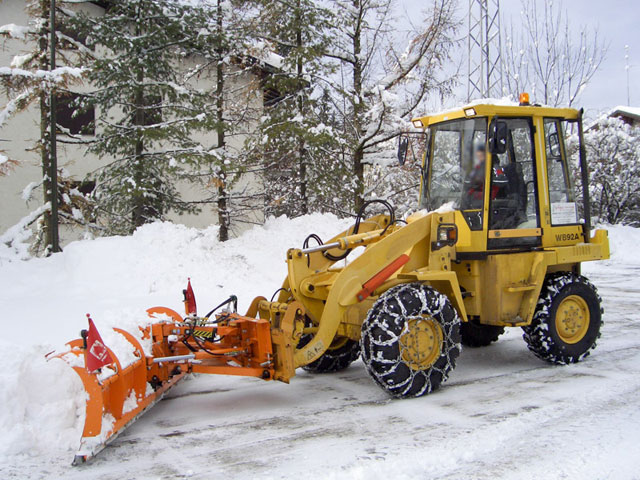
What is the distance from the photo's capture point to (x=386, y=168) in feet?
52.3

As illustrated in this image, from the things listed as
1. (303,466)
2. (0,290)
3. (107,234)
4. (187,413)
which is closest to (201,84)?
(107,234)

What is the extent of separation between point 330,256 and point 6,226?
1574 cm

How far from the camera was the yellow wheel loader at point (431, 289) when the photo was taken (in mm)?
5227

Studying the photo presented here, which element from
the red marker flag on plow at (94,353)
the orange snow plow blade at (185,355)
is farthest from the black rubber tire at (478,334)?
the red marker flag on plow at (94,353)

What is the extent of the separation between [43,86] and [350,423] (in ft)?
31.1

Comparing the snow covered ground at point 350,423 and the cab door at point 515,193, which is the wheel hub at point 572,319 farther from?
the cab door at point 515,193

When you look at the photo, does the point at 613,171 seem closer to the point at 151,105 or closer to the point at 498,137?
the point at 151,105

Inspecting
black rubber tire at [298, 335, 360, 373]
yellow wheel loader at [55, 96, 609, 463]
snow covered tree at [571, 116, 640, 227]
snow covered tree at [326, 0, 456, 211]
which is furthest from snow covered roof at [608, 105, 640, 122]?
black rubber tire at [298, 335, 360, 373]

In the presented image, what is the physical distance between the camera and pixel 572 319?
671cm

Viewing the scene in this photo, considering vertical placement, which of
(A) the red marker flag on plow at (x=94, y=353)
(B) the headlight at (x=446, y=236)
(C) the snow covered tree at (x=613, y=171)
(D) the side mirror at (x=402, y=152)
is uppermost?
(C) the snow covered tree at (x=613, y=171)

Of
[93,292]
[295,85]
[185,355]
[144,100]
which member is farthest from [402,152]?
[144,100]

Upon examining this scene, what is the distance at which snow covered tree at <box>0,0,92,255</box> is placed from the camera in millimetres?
11273

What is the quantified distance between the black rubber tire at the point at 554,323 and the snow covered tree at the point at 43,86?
30.6ft

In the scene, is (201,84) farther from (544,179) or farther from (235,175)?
(544,179)
